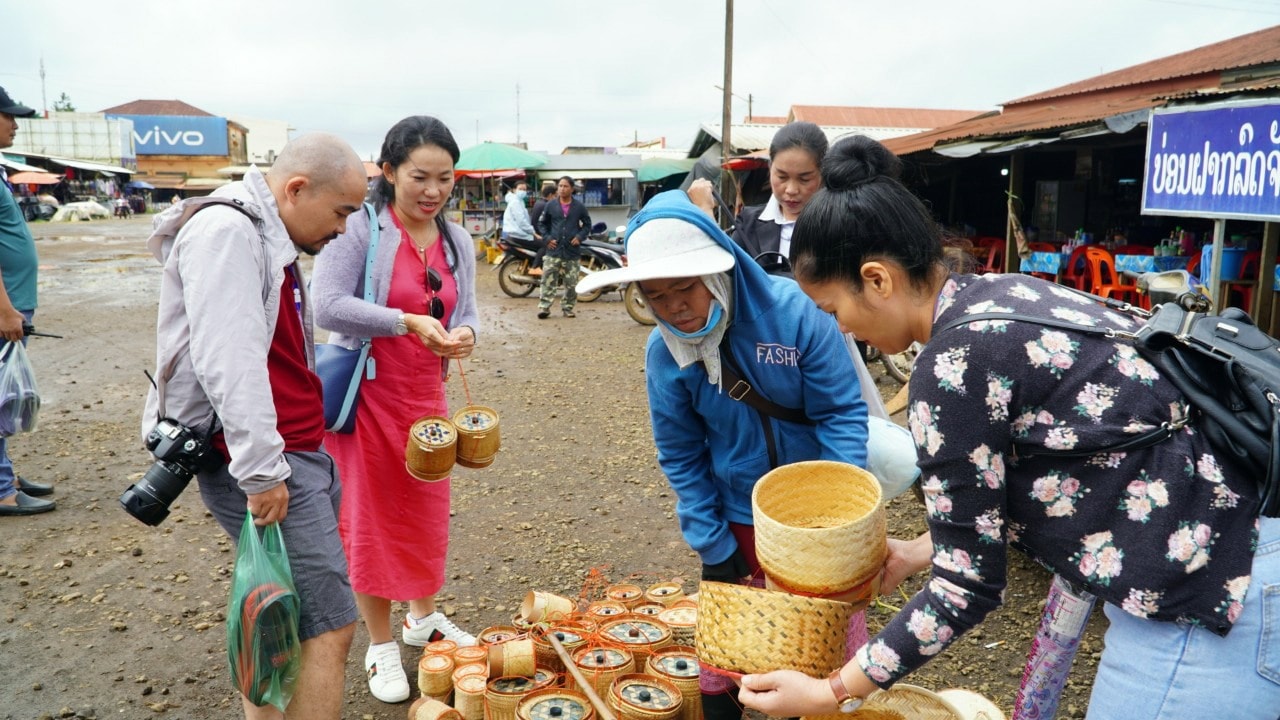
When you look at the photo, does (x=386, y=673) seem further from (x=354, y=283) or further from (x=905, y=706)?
(x=905, y=706)

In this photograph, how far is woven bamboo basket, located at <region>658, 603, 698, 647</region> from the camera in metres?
3.12

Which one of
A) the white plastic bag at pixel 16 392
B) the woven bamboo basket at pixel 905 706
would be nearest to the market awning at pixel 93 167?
the white plastic bag at pixel 16 392

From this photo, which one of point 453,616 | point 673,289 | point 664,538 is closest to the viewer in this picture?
point 673,289

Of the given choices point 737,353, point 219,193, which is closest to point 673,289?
point 737,353

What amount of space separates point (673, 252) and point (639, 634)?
1.46m

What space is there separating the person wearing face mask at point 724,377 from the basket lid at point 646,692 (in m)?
0.12

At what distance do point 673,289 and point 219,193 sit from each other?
1150 millimetres

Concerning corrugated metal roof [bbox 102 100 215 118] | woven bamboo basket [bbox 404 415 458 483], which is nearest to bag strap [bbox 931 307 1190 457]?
woven bamboo basket [bbox 404 415 458 483]

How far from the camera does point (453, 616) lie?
3.85 m

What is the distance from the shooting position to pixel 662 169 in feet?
83.3

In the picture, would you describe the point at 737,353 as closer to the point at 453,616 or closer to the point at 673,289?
the point at 673,289

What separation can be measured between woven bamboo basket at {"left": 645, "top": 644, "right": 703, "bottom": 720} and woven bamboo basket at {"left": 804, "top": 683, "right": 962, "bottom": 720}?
0.53 m

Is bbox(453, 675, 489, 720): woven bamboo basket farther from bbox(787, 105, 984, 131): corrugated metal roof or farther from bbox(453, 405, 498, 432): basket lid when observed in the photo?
bbox(787, 105, 984, 131): corrugated metal roof

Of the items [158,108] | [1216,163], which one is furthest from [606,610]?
[158,108]
